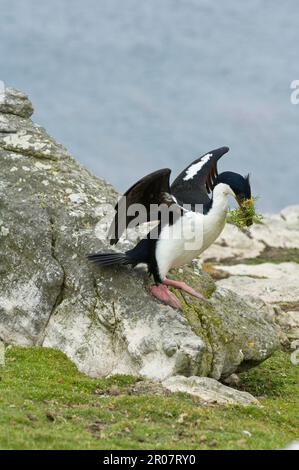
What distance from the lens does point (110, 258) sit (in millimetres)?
17875

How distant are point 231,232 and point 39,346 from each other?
38922 mm

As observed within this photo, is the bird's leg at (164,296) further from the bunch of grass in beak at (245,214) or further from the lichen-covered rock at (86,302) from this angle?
the bunch of grass in beak at (245,214)

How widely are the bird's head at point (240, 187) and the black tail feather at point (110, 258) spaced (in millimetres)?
2460

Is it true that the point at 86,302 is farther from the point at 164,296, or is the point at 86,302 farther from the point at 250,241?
the point at 250,241

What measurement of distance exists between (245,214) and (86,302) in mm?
3708

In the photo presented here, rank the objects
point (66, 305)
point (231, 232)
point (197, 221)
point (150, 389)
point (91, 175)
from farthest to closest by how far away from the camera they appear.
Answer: point (231, 232), point (91, 175), point (66, 305), point (197, 221), point (150, 389)

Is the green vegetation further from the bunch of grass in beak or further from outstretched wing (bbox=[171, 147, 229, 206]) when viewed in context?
the bunch of grass in beak

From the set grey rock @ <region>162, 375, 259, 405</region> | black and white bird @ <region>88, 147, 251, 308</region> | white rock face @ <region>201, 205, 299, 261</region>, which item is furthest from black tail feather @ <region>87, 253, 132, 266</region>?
white rock face @ <region>201, 205, 299, 261</region>

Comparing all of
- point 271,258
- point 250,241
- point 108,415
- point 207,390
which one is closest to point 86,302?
point 207,390

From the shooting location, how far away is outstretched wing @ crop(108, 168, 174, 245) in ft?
53.8

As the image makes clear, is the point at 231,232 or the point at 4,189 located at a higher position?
the point at 231,232

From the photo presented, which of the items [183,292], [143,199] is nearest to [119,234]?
[143,199]

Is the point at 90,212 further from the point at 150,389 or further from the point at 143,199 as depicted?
the point at 150,389

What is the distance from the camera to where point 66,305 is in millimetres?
18359
